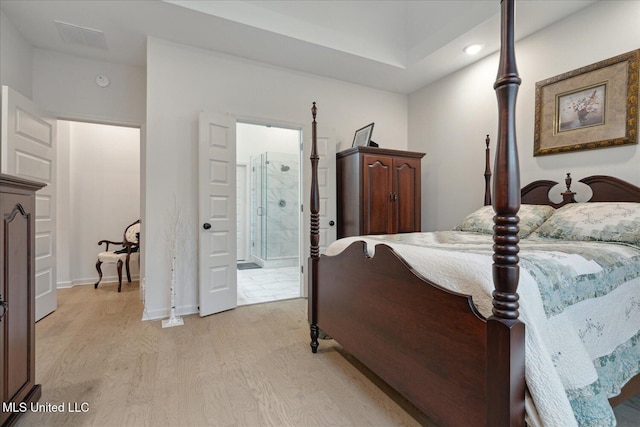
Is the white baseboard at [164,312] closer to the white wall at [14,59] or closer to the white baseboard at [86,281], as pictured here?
the white baseboard at [86,281]

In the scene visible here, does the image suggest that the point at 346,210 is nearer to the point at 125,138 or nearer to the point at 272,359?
the point at 272,359

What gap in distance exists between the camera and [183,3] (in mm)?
2592

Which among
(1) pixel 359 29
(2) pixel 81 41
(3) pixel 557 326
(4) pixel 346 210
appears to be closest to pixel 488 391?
(3) pixel 557 326

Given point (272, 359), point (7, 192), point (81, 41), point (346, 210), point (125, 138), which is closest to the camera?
point (7, 192)

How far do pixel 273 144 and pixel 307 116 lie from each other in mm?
2442

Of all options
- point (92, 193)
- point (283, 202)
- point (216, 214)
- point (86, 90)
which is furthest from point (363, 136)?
point (92, 193)

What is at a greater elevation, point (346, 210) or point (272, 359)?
point (346, 210)

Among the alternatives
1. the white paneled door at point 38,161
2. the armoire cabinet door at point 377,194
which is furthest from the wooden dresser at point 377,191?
the white paneled door at point 38,161

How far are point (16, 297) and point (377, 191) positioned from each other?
3024 millimetres

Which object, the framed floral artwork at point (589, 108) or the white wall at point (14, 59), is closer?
the framed floral artwork at point (589, 108)

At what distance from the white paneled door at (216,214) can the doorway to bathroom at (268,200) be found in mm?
2126

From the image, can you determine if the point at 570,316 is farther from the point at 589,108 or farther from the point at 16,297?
the point at 16,297

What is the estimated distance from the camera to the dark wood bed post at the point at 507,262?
98cm

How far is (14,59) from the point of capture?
2896 millimetres
